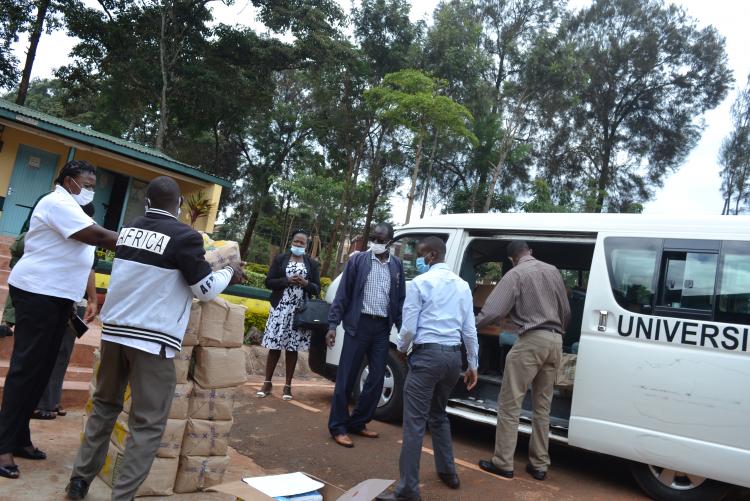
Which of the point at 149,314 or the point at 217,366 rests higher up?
the point at 149,314

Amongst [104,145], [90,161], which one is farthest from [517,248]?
[90,161]

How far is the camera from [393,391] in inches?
227

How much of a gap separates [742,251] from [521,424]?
7.35 feet

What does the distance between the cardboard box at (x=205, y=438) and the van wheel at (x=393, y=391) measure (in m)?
2.38

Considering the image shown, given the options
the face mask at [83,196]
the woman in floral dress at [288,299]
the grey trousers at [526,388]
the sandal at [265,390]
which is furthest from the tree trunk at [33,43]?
the grey trousers at [526,388]

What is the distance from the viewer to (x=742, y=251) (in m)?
4.09

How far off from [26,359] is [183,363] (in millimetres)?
877

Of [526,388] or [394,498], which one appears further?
[526,388]

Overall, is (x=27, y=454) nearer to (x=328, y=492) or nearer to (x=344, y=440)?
(x=328, y=492)

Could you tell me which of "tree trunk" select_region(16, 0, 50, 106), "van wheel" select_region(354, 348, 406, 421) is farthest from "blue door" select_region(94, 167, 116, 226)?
"van wheel" select_region(354, 348, 406, 421)

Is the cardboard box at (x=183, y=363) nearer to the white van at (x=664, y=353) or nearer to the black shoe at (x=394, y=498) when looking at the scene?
the black shoe at (x=394, y=498)

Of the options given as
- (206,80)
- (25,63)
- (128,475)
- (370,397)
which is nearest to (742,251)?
(370,397)

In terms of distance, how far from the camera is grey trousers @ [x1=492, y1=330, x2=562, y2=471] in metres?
4.56

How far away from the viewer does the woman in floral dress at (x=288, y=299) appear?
6.14m
